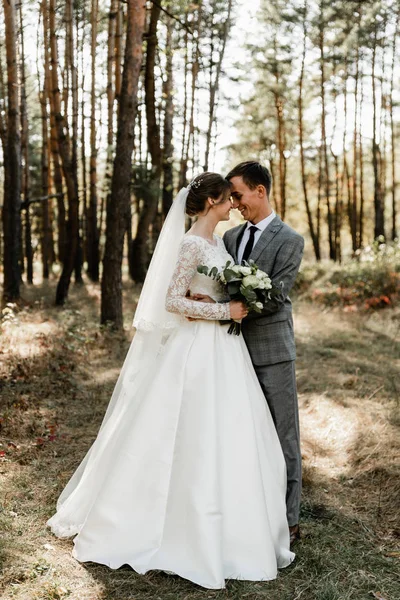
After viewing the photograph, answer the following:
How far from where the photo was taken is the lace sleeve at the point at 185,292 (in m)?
3.79

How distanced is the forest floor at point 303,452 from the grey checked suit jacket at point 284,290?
129cm

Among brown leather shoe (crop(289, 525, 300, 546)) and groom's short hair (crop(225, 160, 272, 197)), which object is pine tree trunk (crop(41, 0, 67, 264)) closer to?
groom's short hair (crop(225, 160, 272, 197))

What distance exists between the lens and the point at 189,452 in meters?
3.65

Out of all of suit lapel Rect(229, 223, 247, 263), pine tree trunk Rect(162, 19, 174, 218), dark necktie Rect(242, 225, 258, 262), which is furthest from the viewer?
pine tree trunk Rect(162, 19, 174, 218)

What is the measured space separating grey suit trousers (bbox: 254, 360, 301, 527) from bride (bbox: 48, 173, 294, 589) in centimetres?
10

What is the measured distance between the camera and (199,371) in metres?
3.76

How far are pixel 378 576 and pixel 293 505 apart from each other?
67 centimetres

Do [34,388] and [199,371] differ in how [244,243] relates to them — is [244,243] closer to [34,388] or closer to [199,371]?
[199,371]

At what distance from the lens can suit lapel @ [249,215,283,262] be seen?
4012 millimetres

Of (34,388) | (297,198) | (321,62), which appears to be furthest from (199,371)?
(297,198)

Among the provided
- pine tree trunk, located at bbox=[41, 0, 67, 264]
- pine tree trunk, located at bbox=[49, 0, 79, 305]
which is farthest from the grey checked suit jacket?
pine tree trunk, located at bbox=[41, 0, 67, 264]

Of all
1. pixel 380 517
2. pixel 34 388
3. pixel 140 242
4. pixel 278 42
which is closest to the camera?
pixel 380 517

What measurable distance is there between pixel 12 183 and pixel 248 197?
8552 mm

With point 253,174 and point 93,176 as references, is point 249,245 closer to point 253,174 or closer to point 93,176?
point 253,174
